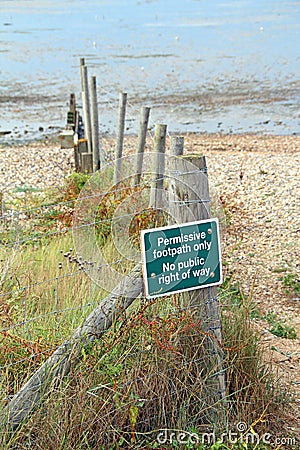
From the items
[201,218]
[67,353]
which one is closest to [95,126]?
[201,218]

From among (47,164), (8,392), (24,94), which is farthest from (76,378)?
(24,94)

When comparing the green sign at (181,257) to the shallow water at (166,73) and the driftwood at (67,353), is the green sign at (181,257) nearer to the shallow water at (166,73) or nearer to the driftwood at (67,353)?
the driftwood at (67,353)

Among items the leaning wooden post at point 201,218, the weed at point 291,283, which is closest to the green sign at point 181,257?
the leaning wooden post at point 201,218

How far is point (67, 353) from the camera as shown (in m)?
3.64

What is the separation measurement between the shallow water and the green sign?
23.8 feet

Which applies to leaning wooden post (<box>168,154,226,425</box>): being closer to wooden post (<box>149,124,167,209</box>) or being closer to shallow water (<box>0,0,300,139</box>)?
wooden post (<box>149,124,167,209</box>)

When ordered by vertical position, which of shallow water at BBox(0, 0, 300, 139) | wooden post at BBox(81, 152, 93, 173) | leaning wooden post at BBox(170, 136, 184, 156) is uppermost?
shallow water at BBox(0, 0, 300, 139)

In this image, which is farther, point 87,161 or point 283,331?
point 87,161

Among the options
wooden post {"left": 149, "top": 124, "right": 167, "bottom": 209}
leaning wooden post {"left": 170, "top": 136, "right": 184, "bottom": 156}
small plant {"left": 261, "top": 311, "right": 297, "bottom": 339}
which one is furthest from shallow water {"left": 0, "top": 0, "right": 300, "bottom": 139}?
leaning wooden post {"left": 170, "top": 136, "right": 184, "bottom": 156}

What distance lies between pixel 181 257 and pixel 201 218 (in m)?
0.30

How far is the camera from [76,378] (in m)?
3.66

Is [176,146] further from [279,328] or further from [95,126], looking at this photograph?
[95,126]

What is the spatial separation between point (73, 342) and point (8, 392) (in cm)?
51

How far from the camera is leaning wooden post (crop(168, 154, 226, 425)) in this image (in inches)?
149
